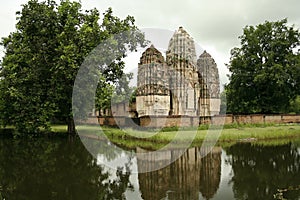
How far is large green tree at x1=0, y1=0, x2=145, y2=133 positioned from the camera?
24.4 meters

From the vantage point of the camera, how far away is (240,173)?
1179cm

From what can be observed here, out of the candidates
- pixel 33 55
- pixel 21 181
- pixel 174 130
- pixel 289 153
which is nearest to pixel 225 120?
pixel 174 130

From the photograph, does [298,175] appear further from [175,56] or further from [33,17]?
[175,56]

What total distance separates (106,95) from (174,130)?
5.54 metres

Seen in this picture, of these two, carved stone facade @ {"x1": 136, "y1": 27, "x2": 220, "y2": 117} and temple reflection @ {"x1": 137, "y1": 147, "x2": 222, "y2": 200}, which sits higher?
carved stone facade @ {"x1": 136, "y1": 27, "x2": 220, "y2": 117}

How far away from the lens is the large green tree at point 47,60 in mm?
24375

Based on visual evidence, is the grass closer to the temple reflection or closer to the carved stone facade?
the temple reflection

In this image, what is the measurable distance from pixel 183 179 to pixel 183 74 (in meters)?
23.0

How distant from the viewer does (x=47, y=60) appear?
83.4 ft

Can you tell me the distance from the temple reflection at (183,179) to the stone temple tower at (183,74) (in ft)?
57.3

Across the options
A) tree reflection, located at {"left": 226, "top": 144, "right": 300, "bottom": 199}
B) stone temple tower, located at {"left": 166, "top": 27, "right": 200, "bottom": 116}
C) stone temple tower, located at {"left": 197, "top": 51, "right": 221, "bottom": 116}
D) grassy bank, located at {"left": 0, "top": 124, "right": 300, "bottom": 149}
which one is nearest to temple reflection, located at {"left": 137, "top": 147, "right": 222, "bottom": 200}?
tree reflection, located at {"left": 226, "top": 144, "right": 300, "bottom": 199}

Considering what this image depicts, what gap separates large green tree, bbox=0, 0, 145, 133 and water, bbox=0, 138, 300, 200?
866 centimetres

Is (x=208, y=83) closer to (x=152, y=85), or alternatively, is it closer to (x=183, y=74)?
(x=183, y=74)

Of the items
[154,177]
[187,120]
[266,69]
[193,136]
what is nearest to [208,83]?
[266,69]
